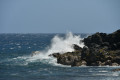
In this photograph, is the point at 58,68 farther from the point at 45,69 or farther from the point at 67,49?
the point at 67,49

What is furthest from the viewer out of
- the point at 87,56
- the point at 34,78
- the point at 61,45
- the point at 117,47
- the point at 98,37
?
the point at 61,45

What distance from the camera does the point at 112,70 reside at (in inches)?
2527

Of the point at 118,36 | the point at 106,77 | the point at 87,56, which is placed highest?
the point at 118,36

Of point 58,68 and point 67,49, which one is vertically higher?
point 67,49

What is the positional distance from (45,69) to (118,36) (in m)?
27.3

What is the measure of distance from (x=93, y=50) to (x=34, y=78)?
2172 cm

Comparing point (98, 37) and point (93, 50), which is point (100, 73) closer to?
point (93, 50)

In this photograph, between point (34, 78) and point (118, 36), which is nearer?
point (34, 78)

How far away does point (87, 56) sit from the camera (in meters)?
72.6

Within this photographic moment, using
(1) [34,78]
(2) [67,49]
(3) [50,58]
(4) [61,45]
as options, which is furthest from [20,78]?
(4) [61,45]

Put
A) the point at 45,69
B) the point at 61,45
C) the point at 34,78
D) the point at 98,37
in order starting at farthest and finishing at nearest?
the point at 61,45 → the point at 98,37 → the point at 45,69 → the point at 34,78

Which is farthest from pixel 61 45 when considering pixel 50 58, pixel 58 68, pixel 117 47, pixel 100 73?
pixel 100 73

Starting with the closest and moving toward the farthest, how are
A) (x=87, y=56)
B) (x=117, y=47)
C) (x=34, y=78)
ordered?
1. (x=34, y=78)
2. (x=87, y=56)
3. (x=117, y=47)

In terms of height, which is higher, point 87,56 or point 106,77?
point 87,56
